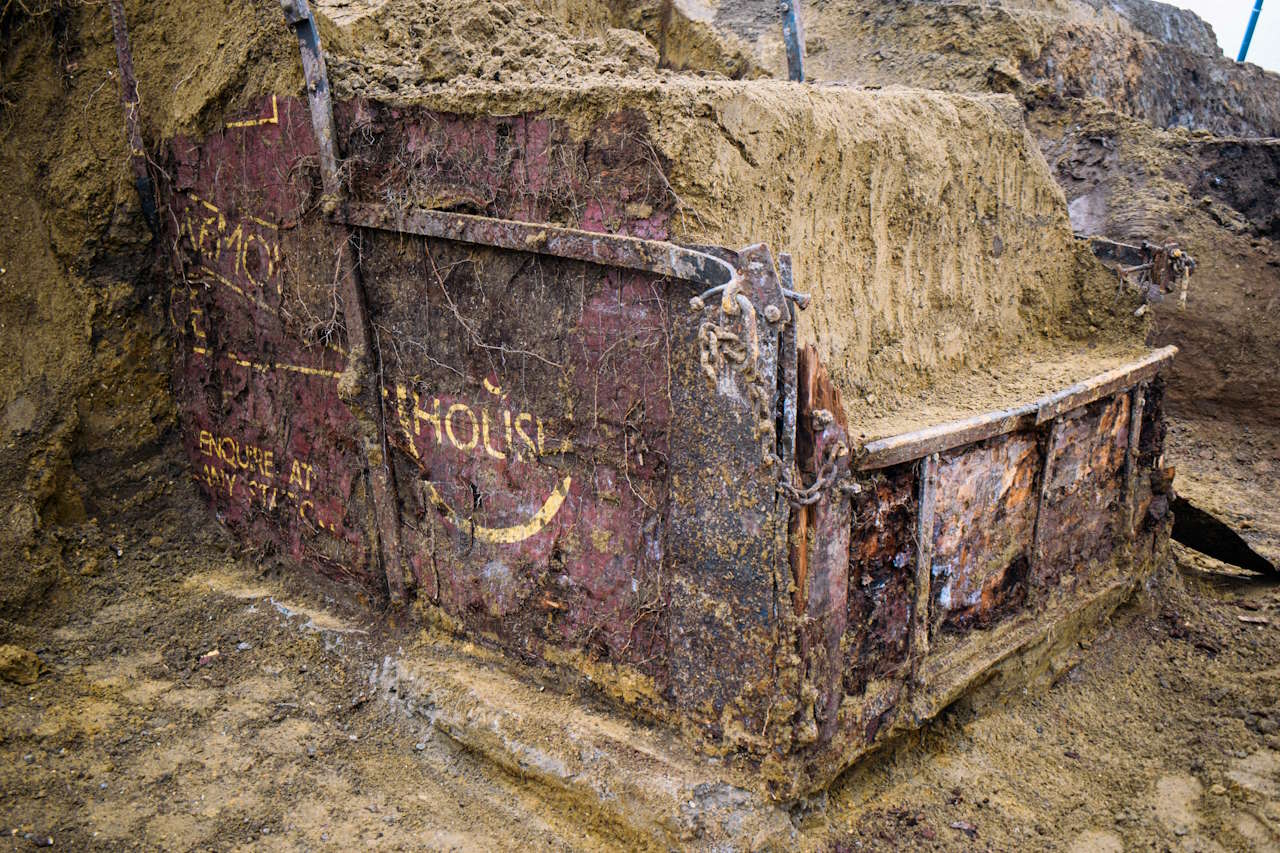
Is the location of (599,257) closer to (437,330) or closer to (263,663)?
(437,330)

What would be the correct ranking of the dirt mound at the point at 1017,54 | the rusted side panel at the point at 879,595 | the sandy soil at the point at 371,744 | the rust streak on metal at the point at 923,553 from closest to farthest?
1. the rusted side panel at the point at 879,595
2. the rust streak on metal at the point at 923,553
3. the sandy soil at the point at 371,744
4. the dirt mound at the point at 1017,54

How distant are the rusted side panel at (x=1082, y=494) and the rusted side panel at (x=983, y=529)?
0.41 ft

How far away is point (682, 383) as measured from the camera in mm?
2791

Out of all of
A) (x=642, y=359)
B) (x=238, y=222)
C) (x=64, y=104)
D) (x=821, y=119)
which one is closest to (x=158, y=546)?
(x=238, y=222)

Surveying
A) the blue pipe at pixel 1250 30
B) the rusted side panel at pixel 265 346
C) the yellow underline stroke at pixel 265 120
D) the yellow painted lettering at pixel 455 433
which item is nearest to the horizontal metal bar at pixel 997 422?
the yellow painted lettering at pixel 455 433

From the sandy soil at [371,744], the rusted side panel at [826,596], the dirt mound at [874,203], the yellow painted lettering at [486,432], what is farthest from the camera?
the yellow painted lettering at [486,432]

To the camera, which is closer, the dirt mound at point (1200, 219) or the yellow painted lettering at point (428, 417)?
the yellow painted lettering at point (428, 417)

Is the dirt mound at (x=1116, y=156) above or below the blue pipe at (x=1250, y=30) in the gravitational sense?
below

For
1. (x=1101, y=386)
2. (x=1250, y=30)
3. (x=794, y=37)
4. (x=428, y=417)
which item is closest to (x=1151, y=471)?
(x=1101, y=386)

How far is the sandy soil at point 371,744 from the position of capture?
10.5 feet

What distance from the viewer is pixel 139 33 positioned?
14.3 ft

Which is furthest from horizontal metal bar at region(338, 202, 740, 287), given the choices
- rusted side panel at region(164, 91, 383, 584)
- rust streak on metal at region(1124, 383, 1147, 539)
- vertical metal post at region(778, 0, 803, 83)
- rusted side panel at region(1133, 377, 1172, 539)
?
rusted side panel at region(1133, 377, 1172, 539)

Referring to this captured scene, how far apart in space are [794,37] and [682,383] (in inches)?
93.3

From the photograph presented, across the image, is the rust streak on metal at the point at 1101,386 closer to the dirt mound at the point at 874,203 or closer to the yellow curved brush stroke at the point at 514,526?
the dirt mound at the point at 874,203
